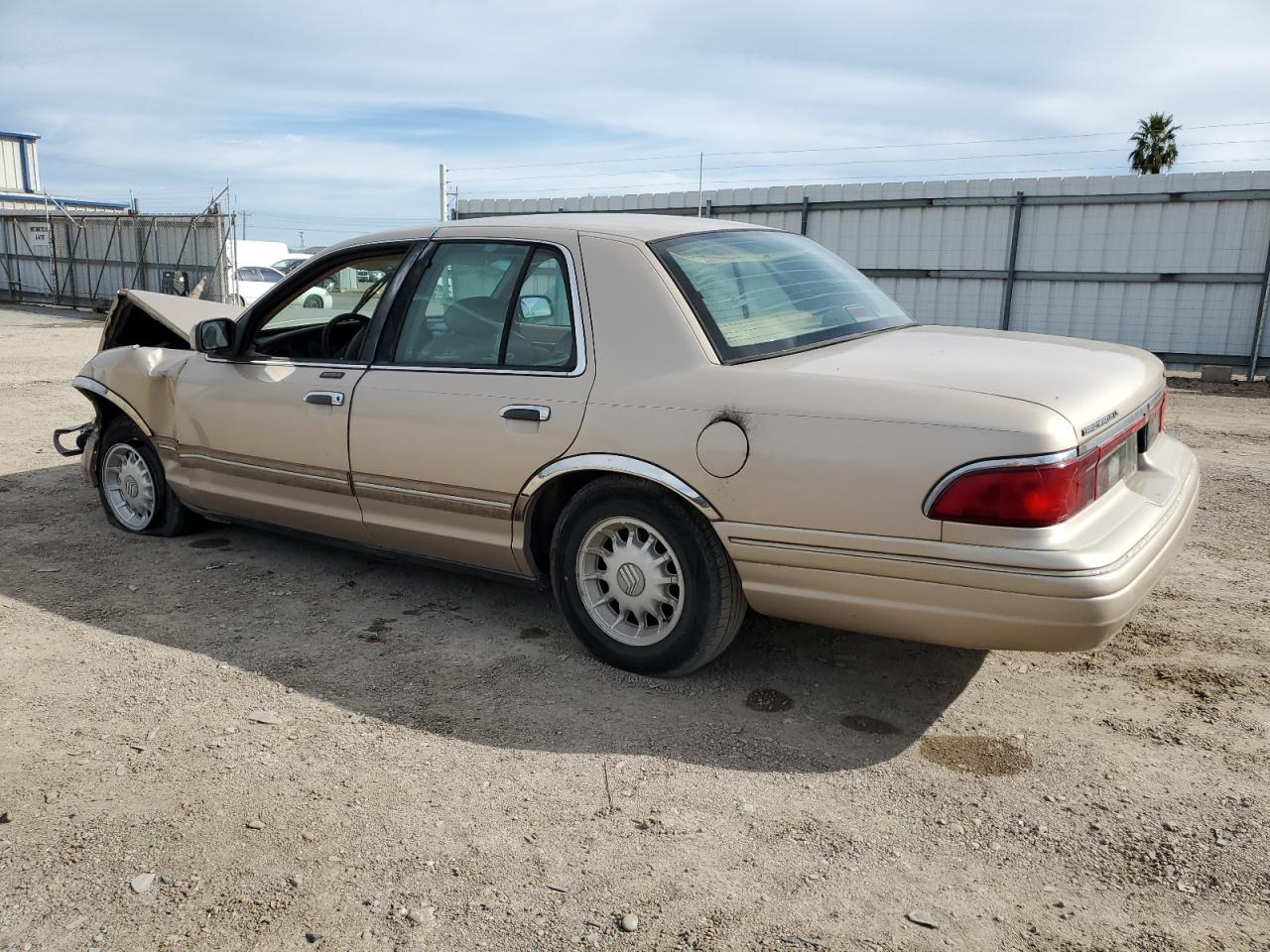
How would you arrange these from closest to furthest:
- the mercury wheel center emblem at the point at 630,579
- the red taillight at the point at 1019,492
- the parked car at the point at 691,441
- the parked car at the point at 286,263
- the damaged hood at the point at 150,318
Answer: the red taillight at the point at 1019,492 → the parked car at the point at 691,441 → the mercury wheel center emblem at the point at 630,579 → the damaged hood at the point at 150,318 → the parked car at the point at 286,263

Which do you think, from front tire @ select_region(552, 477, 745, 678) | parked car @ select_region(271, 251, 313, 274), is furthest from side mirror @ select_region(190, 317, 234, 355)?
parked car @ select_region(271, 251, 313, 274)

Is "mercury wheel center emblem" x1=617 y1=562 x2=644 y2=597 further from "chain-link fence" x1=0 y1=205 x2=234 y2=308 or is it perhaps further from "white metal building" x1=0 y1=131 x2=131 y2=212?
"white metal building" x1=0 y1=131 x2=131 y2=212

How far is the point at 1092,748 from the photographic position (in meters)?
3.28

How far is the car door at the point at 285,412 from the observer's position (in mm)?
4383

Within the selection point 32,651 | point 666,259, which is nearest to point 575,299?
point 666,259

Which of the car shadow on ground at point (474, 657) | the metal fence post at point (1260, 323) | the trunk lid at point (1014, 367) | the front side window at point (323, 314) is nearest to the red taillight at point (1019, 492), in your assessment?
the trunk lid at point (1014, 367)

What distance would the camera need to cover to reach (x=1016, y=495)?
Answer: 9.39 ft

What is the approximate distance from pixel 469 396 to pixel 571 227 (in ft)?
2.52

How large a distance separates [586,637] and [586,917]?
149 cm

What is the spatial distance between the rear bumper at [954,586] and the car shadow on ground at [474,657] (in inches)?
16.8

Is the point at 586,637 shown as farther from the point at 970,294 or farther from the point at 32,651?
the point at 970,294

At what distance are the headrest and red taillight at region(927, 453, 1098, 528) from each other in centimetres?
189

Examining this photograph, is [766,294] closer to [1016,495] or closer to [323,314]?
[1016,495]

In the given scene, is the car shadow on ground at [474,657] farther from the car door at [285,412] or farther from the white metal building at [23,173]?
the white metal building at [23,173]
